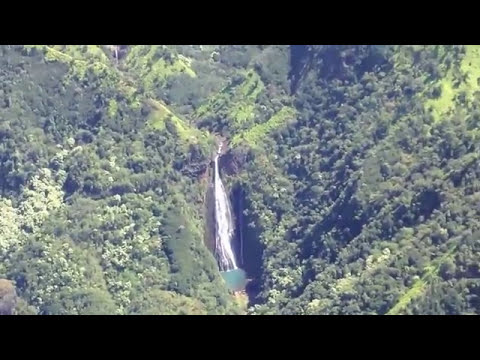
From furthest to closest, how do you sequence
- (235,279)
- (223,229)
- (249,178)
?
(249,178)
(223,229)
(235,279)

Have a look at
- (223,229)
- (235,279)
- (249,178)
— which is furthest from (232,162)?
(235,279)

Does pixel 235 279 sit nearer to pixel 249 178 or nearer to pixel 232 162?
pixel 249 178

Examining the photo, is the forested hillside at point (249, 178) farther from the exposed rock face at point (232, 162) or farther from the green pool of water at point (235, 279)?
the green pool of water at point (235, 279)

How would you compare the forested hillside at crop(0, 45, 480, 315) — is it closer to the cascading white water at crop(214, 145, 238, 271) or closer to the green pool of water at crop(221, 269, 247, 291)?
the green pool of water at crop(221, 269, 247, 291)


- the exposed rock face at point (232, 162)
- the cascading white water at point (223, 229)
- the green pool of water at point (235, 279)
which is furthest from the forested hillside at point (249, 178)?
the cascading white water at point (223, 229)

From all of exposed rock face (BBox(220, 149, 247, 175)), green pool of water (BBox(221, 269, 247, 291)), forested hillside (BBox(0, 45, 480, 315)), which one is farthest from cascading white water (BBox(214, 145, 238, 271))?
forested hillside (BBox(0, 45, 480, 315))
